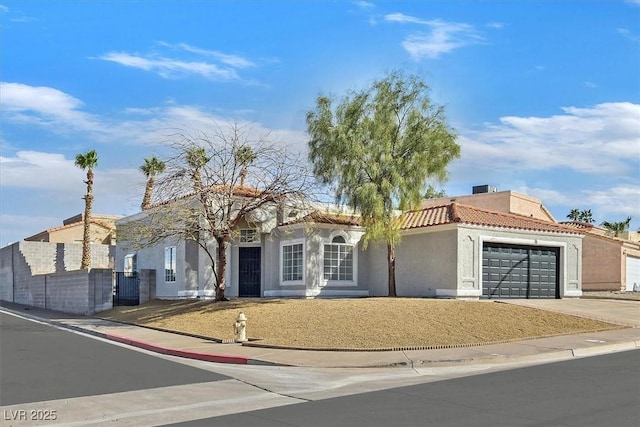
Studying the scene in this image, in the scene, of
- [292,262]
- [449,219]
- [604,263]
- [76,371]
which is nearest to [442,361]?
[76,371]

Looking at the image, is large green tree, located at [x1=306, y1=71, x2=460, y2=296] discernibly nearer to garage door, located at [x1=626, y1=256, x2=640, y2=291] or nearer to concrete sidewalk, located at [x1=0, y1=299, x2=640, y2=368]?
concrete sidewalk, located at [x1=0, y1=299, x2=640, y2=368]

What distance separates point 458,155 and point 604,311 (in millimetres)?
8155

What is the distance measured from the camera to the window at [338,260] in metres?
28.9

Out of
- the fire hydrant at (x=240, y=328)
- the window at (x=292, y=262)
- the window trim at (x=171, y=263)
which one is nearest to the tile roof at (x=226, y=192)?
the window at (x=292, y=262)

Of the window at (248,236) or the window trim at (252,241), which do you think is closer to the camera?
the window trim at (252,241)

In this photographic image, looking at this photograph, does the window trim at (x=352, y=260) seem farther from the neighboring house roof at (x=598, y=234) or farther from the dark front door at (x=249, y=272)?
the neighboring house roof at (x=598, y=234)

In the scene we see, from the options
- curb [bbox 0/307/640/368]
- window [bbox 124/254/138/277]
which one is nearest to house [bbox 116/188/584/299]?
window [bbox 124/254/138/277]

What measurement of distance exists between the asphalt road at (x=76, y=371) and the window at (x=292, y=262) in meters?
10.2

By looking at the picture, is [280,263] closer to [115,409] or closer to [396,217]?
[396,217]

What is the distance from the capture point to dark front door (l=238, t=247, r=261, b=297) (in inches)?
1226

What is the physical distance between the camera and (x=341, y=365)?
48.8ft

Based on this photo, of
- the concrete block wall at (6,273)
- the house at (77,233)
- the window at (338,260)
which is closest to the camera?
the window at (338,260)

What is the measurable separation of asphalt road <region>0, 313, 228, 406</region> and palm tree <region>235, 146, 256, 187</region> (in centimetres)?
891

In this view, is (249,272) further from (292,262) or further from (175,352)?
(175,352)
